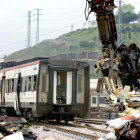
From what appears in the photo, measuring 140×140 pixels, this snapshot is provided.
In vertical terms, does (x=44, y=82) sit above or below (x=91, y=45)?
below

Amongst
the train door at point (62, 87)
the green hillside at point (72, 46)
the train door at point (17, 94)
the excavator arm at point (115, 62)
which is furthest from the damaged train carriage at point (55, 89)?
the green hillside at point (72, 46)

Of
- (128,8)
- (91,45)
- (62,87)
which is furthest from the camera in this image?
(128,8)

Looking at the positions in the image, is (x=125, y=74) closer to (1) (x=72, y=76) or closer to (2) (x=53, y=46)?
(1) (x=72, y=76)

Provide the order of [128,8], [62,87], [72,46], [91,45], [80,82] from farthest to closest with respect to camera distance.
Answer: [128,8] < [91,45] < [72,46] < [80,82] < [62,87]

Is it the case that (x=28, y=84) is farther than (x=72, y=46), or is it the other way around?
(x=72, y=46)

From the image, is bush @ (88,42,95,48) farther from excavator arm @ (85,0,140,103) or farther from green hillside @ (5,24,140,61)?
excavator arm @ (85,0,140,103)

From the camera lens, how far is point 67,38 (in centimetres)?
11969

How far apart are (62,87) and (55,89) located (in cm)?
45

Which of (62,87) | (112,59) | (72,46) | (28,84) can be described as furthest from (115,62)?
(72,46)

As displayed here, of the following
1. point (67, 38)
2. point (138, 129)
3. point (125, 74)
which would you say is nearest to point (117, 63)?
point (125, 74)

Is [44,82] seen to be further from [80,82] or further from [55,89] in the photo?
[80,82]

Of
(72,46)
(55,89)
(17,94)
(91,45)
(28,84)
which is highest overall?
(91,45)

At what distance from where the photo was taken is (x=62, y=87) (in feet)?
46.8

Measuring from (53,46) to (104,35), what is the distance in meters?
88.0
